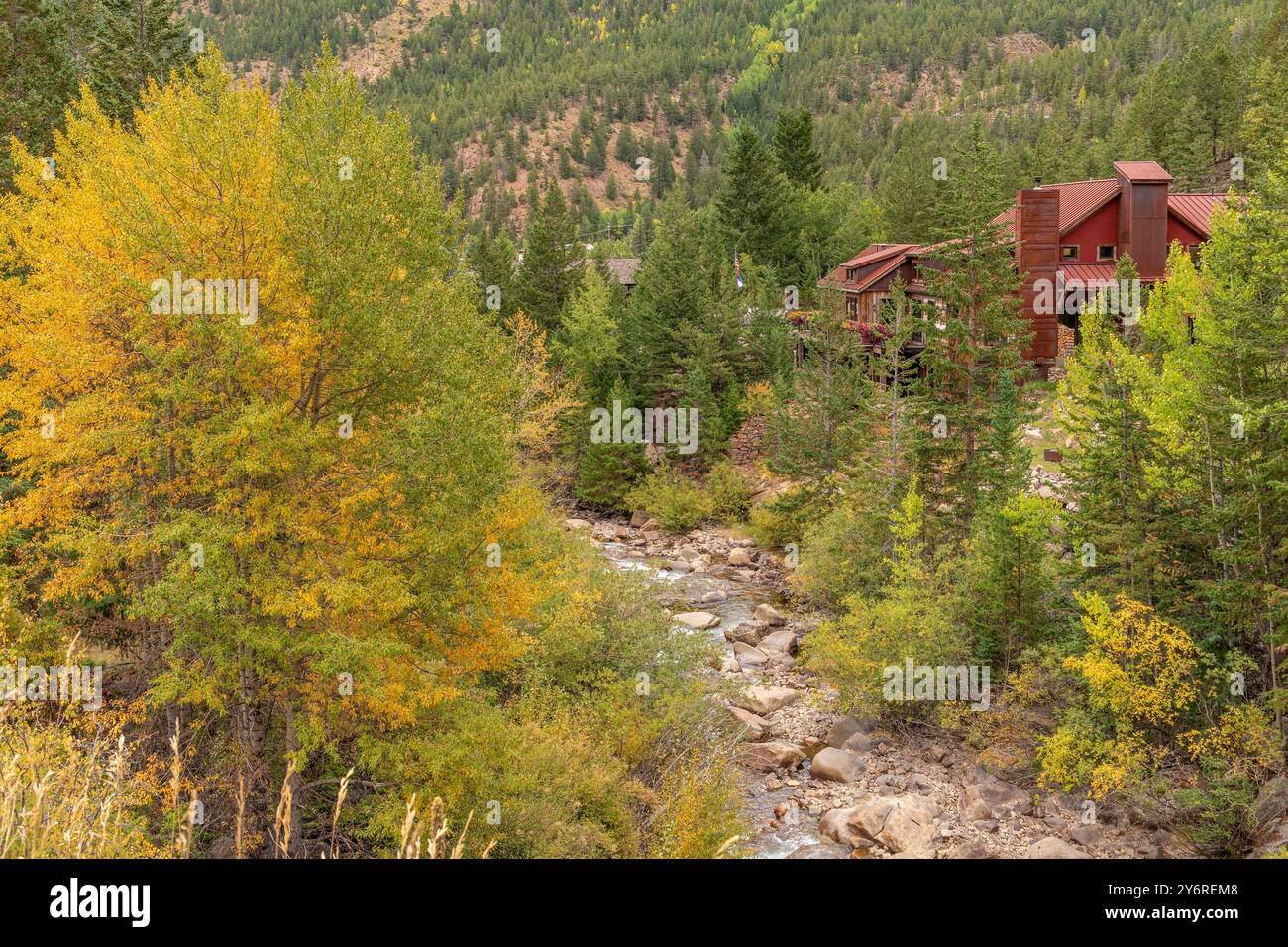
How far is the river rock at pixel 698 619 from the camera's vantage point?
34625 mm

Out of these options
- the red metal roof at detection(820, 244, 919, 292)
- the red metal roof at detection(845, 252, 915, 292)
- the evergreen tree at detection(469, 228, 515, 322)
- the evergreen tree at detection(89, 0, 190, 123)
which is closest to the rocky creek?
the red metal roof at detection(845, 252, 915, 292)

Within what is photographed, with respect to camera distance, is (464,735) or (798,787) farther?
(798,787)

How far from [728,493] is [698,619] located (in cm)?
1447

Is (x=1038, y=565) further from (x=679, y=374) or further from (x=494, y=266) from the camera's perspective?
(x=494, y=266)

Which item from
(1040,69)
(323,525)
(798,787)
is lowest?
(798,787)

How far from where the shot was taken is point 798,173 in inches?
2987

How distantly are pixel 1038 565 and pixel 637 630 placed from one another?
10.6m

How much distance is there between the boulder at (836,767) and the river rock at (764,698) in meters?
3.17

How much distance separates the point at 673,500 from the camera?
48.6 m

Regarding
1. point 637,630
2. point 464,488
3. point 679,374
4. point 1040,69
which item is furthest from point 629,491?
point 1040,69

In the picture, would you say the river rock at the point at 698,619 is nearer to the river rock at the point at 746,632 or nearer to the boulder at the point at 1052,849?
the river rock at the point at 746,632

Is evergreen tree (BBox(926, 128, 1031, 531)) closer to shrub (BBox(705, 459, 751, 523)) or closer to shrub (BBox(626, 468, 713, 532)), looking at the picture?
shrub (BBox(705, 459, 751, 523))

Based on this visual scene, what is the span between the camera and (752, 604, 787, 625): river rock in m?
35.8
